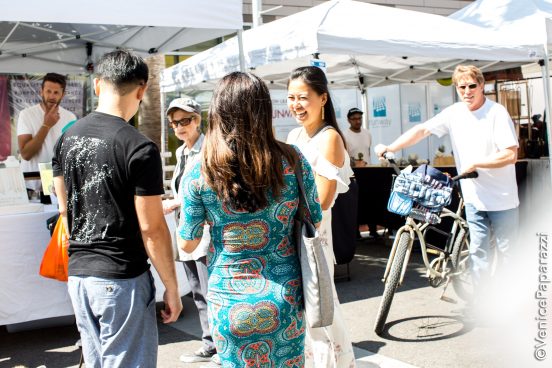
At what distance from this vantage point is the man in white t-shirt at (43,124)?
651 centimetres

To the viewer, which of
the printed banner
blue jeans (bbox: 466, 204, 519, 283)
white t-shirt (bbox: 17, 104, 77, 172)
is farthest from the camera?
the printed banner

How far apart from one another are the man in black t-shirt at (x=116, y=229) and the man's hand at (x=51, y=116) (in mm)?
4147

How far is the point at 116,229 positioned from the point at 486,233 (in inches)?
131

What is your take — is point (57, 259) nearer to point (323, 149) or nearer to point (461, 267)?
point (323, 149)

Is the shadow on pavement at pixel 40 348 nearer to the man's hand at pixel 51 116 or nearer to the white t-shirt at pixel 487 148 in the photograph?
the man's hand at pixel 51 116

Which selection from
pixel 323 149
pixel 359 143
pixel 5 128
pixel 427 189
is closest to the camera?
pixel 323 149

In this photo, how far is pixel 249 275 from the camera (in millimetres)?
2338

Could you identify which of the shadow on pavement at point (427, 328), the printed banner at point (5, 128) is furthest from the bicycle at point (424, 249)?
the printed banner at point (5, 128)

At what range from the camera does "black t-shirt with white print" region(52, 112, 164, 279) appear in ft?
8.21

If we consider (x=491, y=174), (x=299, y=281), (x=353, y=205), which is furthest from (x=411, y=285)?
(x=299, y=281)

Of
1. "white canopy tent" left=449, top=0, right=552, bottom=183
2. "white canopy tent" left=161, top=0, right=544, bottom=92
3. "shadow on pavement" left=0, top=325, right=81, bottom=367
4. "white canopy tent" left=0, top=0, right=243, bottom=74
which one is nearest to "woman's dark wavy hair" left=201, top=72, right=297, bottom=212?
"shadow on pavement" left=0, top=325, right=81, bottom=367

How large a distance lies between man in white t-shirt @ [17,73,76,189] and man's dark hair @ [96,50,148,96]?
4113mm

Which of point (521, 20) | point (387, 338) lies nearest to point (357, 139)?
point (521, 20)

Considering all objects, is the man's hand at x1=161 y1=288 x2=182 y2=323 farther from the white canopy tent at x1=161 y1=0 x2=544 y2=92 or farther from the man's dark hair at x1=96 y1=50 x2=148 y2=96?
the white canopy tent at x1=161 y1=0 x2=544 y2=92
